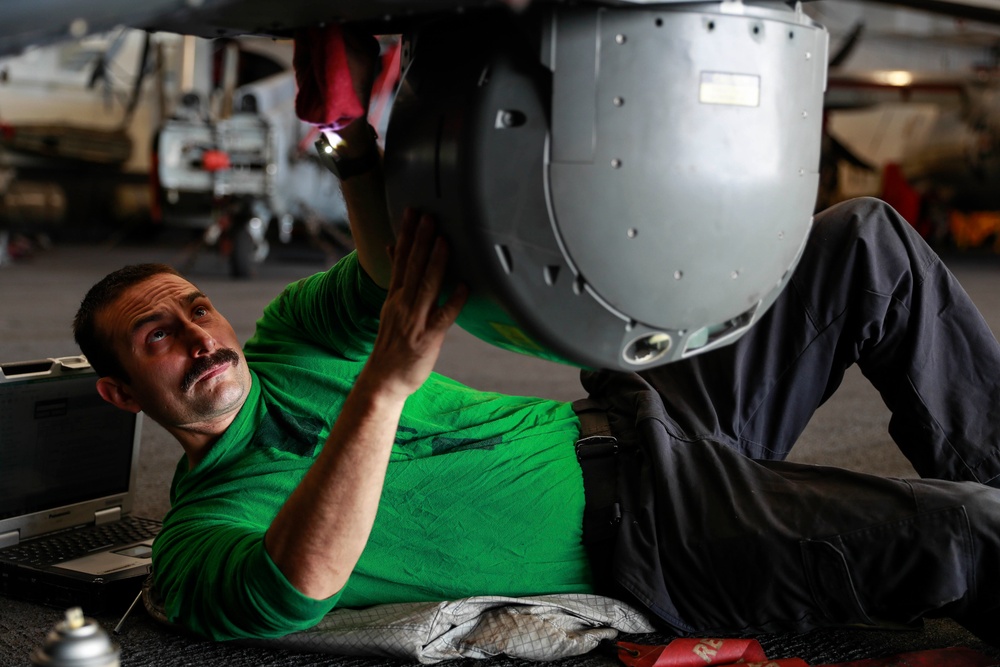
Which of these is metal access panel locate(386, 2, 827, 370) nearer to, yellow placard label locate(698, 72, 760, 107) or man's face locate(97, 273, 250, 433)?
yellow placard label locate(698, 72, 760, 107)

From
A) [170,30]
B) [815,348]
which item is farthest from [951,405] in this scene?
[170,30]

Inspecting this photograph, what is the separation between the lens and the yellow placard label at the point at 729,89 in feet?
2.11

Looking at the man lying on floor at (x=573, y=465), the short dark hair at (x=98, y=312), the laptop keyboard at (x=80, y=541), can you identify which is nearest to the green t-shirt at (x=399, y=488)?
the man lying on floor at (x=573, y=465)

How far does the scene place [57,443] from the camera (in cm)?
135

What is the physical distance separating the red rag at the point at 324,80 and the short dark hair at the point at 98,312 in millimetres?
434

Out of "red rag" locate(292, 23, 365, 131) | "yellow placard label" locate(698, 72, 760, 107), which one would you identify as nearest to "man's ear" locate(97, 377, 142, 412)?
"red rag" locate(292, 23, 365, 131)

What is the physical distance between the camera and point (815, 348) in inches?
46.4

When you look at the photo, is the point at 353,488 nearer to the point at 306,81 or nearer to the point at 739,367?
the point at 306,81

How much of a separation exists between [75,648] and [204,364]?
51 centimetres

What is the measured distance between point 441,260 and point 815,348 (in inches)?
24.6

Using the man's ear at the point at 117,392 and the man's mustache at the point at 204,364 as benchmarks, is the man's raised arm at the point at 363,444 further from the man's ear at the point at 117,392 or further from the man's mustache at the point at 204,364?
the man's ear at the point at 117,392

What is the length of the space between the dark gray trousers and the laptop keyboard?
0.66 m

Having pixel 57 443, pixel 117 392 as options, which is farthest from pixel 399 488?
pixel 57 443

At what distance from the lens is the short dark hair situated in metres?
1.12
